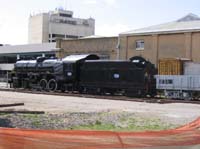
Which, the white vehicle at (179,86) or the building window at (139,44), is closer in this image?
the white vehicle at (179,86)

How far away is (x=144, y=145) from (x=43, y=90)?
4068cm

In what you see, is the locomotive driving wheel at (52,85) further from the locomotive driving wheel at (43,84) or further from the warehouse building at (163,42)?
the warehouse building at (163,42)

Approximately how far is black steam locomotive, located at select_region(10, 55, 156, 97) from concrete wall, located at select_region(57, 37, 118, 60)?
13.6 metres

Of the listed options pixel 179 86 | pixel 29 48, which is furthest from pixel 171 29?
pixel 29 48

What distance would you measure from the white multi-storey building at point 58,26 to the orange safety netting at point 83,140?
13361 centimetres

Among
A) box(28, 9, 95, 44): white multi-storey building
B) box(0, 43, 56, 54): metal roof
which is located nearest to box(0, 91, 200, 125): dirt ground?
box(0, 43, 56, 54): metal roof

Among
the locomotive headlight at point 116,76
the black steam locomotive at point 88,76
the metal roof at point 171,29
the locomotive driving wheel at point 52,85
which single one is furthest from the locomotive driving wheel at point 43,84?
the metal roof at point 171,29

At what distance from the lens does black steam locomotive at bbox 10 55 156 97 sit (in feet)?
121

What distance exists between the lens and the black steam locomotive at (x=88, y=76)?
37031 millimetres

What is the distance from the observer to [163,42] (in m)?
52.2

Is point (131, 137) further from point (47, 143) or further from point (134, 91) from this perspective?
point (134, 91)

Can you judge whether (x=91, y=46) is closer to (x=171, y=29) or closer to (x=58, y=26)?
(x=171, y=29)

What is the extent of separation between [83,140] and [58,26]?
140464 mm

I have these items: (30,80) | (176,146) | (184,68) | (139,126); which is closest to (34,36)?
(30,80)
